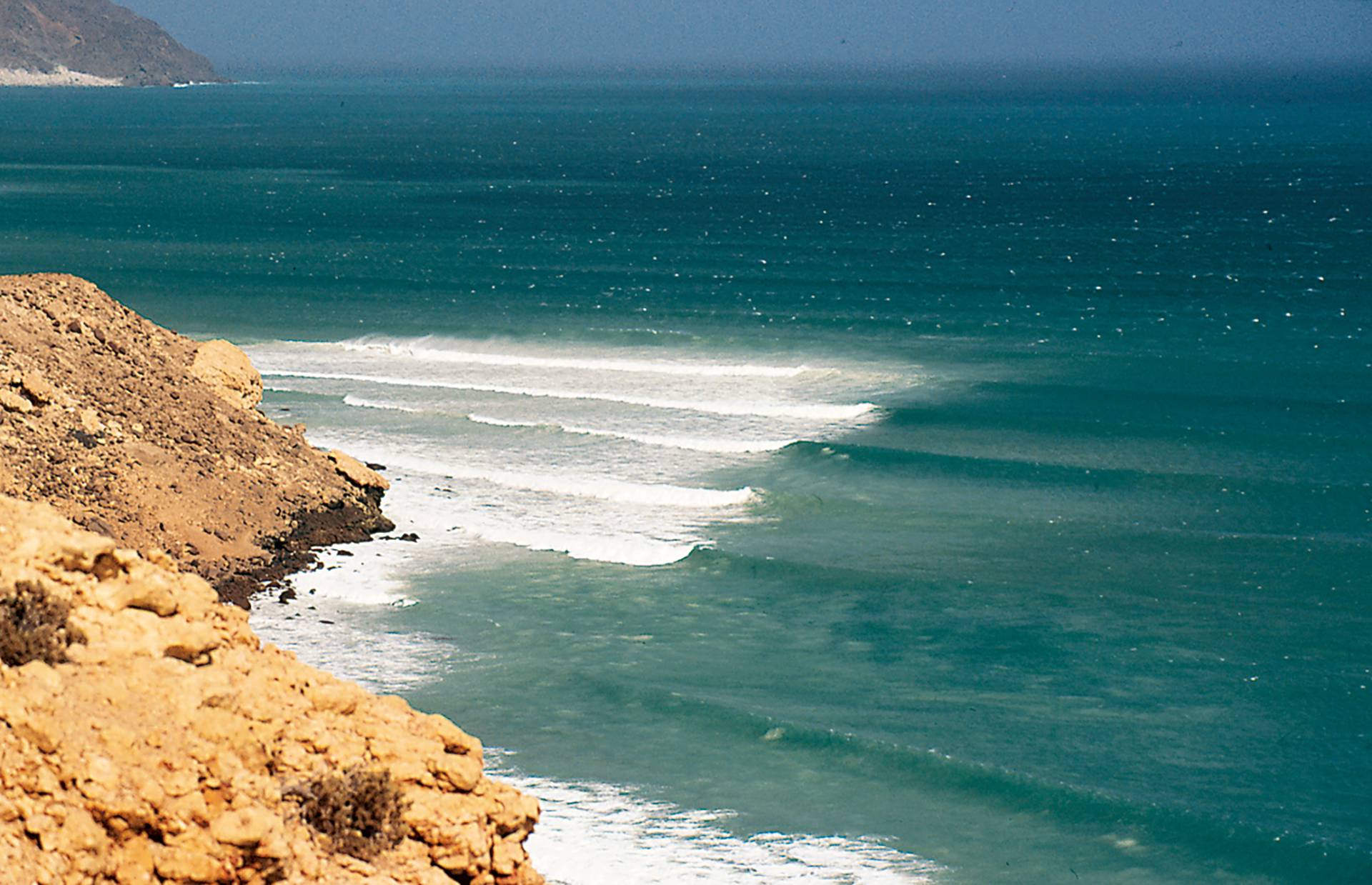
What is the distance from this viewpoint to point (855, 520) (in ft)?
74.2

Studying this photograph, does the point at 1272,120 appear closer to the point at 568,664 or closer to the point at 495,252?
the point at 495,252

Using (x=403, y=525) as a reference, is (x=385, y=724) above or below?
above

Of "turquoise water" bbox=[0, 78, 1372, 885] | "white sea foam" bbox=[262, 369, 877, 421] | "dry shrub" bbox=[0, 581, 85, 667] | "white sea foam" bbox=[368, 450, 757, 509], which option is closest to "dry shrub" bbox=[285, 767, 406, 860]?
"dry shrub" bbox=[0, 581, 85, 667]

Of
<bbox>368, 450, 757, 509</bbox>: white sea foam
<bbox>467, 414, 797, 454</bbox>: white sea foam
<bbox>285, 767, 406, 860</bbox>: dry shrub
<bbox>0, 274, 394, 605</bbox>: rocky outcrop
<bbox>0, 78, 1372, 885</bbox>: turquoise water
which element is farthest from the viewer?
<bbox>467, 414, 797, 454</bbox>: white sea foam

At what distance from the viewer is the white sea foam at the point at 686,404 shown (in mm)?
29578

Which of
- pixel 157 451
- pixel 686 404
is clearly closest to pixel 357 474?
pixel 157 451

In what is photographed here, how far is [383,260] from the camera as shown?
53000 millimetres

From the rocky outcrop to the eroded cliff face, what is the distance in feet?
28.0

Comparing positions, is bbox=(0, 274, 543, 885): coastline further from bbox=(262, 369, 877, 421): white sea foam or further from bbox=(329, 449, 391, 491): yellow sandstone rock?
bbox=(262, 369, 877, 421): white sea foam

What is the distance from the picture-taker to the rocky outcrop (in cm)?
1873

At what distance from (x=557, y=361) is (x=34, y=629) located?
26.3 meters

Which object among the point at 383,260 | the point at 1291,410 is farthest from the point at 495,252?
the point at 1291,410

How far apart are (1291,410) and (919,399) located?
22.3ft

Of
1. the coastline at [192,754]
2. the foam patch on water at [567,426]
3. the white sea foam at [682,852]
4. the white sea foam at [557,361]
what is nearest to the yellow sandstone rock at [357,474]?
the foam patch on water at [567,426]
